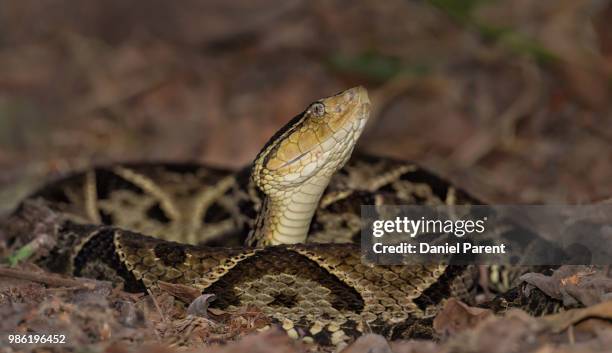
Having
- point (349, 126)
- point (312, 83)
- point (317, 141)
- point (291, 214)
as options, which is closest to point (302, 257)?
point (291, 214)

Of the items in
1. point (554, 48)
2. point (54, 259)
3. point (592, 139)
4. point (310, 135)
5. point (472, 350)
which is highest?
point (554, 48)

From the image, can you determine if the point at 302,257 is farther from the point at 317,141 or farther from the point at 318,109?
the point at 318,109

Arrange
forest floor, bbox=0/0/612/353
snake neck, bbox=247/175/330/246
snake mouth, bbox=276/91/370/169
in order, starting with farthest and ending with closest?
forest floor, bbox=0/0/612/353 < snake neck, bbox=247/175/330/246 < snake mouth, bbox=276/91/370/169

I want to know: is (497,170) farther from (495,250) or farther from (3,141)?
(3,141)

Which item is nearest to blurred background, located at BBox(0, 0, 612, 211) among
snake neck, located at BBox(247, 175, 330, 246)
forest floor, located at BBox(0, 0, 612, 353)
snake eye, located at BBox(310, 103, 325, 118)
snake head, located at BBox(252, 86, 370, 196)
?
forest floor, located at BBox(0, 0, 612, 353)

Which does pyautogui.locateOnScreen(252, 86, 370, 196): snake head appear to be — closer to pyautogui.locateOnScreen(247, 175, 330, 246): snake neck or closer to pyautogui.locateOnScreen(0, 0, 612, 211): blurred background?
pyautogui.locateOnScreen(247, 175, 330, 246): snake neck

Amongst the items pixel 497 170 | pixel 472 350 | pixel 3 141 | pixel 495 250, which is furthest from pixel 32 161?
pixel 472 350

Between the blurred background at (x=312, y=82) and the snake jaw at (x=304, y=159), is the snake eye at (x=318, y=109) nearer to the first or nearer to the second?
the snake jaw at (x=304, y=159)
